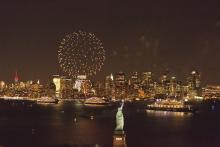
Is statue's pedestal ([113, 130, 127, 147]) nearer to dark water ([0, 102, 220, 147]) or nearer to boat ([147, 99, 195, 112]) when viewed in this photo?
dark water ([0, 102, 220, 147])

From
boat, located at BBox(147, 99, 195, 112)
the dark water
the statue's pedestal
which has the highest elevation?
boat, located at BBox(147, 99, 195, 112)

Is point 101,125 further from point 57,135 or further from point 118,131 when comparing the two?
point 118,131

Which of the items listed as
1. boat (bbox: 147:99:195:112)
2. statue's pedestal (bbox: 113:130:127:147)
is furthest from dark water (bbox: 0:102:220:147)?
boat (bbox: 147:99:195:112)

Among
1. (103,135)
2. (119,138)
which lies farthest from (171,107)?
(119,138)

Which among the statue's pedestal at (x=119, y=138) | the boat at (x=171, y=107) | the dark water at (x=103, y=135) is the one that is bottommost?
the dark water at (x=103, y=135)

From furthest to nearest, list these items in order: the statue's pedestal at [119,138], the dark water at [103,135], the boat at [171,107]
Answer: the boat at [171,107] < the dark water at [103,135] < the statue's pedestal at [119,138]

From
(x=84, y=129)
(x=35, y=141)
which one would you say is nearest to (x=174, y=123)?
(x=84, y=129)

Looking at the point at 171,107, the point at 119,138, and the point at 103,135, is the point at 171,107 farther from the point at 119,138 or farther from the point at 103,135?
the point at 119,138

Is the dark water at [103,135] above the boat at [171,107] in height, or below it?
below

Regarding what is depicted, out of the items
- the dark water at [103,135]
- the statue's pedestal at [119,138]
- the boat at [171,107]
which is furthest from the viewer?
the boat at [171,107]

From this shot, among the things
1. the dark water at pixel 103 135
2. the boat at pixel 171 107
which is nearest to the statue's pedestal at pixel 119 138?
the dark water at pixel 103 135

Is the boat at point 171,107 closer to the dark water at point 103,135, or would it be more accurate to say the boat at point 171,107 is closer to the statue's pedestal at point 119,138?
the dark water at point 103,135
